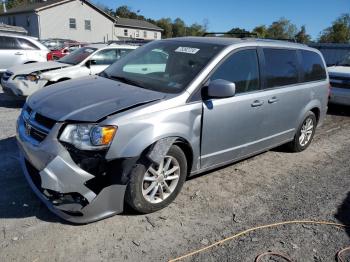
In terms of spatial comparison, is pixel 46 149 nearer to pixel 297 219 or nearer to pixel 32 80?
pixel 297 219

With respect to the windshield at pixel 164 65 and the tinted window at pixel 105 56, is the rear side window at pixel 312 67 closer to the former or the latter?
the windshield at pixel 164 65

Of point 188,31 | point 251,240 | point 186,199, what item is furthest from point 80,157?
point 188,31

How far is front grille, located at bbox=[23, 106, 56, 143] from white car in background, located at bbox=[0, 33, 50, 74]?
29.2 feet

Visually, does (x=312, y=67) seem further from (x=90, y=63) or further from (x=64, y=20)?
(x=64, y=20)

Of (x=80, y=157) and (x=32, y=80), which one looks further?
(x=32, y=80)

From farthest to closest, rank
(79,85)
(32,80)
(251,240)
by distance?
(32,80) < (79,85) < (251,240)

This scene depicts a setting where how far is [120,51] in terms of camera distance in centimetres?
974

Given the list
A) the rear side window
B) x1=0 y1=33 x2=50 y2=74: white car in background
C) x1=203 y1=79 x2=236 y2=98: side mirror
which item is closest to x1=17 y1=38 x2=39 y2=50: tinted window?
x1=0 y1=33 x2=50 y2=74: white car in background

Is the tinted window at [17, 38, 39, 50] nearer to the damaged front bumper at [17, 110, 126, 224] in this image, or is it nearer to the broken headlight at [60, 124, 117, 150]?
the damaged front bumper at [17, 110, 126, 224]

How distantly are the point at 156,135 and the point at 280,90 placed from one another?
2.38m

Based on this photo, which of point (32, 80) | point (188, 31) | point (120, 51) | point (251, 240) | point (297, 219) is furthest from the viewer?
point (188, 31)

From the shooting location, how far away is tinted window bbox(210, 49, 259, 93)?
14.1ft

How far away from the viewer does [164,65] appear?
4566 mm

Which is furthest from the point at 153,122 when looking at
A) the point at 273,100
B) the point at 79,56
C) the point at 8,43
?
the point at 8,43
